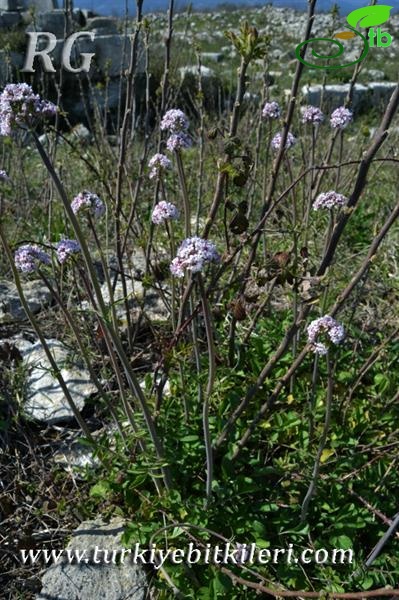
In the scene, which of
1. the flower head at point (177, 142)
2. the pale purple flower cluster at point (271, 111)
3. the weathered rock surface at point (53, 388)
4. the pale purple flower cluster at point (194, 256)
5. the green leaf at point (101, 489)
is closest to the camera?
the pale purple flower cluster at point (194, 256)

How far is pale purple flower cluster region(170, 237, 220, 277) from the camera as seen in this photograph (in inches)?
53.1

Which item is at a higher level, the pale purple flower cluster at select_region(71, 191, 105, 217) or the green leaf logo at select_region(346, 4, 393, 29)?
the green leaf logo at select_region(346, 4, 393, 29)

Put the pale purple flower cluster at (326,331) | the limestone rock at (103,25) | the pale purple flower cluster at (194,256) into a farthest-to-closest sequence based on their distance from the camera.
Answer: the limestone rock at (103,25) → the pale purple flower cluster at (326,331) → the pale purple flower cluster at (194,256)

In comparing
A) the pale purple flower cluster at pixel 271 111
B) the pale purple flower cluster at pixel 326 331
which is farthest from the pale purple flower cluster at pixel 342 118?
the pale purple flower cluster at pixel 326 331

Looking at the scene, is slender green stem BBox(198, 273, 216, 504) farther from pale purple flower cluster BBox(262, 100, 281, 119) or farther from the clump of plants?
pale purple flower cluster BBox(262, 100, 281, 119)

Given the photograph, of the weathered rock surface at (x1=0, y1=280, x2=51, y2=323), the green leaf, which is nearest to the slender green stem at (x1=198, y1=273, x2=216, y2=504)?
the green leaf

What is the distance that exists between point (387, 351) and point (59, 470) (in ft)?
4.98

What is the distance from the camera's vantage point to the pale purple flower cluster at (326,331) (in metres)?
1.55

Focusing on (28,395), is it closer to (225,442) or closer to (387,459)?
(225,442)

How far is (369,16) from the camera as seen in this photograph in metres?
1.92

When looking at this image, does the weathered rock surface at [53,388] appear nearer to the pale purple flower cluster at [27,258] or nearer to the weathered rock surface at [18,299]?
the weathered rock surface at [18,299]

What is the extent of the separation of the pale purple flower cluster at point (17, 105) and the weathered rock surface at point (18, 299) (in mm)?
1846

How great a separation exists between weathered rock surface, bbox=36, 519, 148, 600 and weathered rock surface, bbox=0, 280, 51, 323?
1448mm

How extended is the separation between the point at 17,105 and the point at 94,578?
1.51 metres
